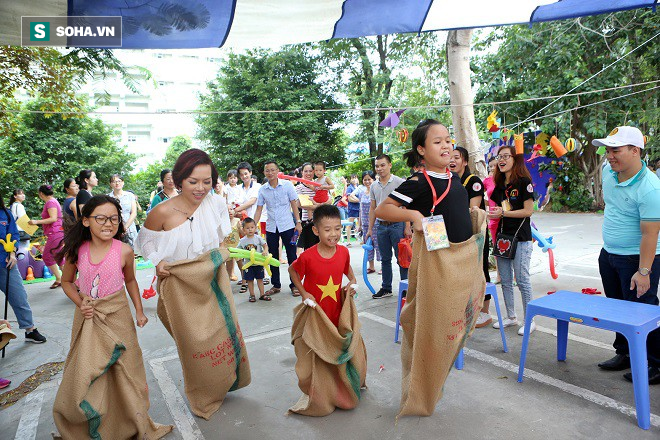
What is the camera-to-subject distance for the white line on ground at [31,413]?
2662mm

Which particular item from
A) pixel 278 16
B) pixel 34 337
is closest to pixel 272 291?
pixel 34 337

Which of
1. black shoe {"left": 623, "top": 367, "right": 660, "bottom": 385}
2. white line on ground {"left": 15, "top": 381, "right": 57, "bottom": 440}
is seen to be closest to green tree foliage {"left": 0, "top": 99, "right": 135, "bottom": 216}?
white line on ground {"left": 15, "top": 381, "right": 57, "bottom": 440}

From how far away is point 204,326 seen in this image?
2.62 m

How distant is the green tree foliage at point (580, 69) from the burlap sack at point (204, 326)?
416 inches

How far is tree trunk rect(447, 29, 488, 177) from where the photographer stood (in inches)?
248

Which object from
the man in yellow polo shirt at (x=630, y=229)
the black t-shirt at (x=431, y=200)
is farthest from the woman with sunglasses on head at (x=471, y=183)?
the black t-shirt at (x=431, y=200)

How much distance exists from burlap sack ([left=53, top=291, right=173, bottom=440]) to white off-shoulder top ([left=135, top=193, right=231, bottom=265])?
325 millimetres

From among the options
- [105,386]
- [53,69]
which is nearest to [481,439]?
[105,386]

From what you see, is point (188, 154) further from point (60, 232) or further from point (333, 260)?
point (60, 232)

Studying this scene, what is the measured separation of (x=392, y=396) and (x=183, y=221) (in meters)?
1.87

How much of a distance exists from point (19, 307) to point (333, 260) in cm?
357

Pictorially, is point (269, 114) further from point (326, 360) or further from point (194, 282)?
point (326, 360)

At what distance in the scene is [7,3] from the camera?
2.63m

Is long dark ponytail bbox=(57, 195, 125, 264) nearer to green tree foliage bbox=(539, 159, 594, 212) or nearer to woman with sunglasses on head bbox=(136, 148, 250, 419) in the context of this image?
woman with sunglasses on head bbox=(136, 148, 250, 419)
